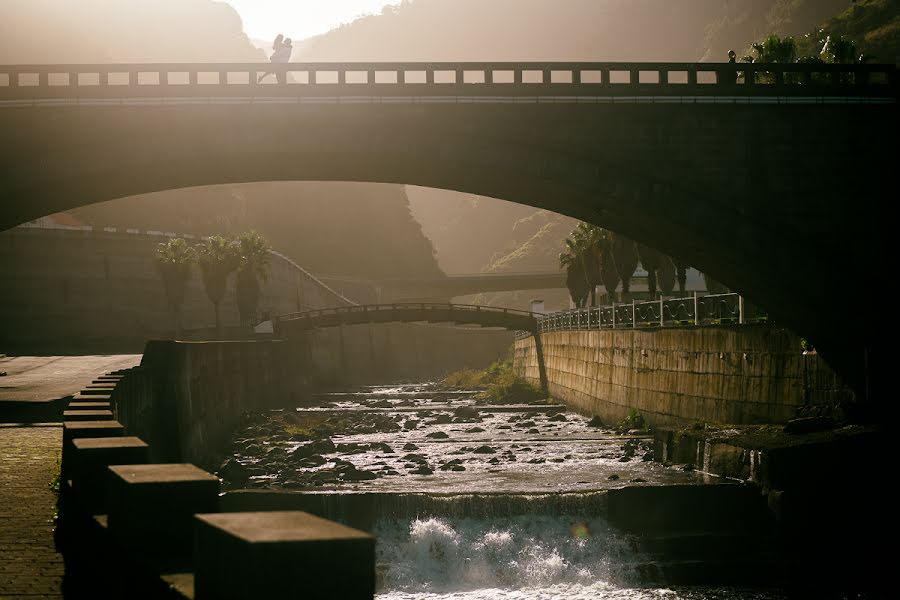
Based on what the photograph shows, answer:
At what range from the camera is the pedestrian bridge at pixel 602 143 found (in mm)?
34625

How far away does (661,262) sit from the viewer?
7225cm

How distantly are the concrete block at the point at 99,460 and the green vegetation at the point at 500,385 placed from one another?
71988 mm

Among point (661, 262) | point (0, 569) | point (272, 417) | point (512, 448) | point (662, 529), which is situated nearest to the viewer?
point (0, 569)

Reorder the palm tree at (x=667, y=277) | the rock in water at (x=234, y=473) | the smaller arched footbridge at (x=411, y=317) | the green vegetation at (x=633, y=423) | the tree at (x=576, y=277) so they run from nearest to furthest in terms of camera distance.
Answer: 1. the rock in water at (x=234, y=473)
2. the green vegetation at (x=633, y=423)
3. the palm tree at (x=667, y=277)
4. the tree at (x=576, y=277)
5. the smaller arched footbridge at (x=411, y=317)

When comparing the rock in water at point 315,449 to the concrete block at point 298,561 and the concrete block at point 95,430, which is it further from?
the concrete block at point 298,561

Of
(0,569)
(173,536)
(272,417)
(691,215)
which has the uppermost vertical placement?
(691,215)

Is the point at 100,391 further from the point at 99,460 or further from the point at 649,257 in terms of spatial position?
the point at 649,257

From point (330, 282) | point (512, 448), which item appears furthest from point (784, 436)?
point (330, 282)

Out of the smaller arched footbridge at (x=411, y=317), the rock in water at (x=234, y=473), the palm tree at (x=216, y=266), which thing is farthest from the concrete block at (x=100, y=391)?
the smaller arched footbridge at (x=411, y=317)

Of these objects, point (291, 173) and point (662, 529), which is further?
point (291, 173)

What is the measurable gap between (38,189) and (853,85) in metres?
25.5

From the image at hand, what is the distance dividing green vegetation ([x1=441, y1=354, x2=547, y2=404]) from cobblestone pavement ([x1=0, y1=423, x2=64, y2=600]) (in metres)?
62.5

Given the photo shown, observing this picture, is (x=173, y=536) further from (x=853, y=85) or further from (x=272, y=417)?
(x=272, y=417)

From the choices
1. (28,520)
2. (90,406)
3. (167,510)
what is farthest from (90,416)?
(167,510)
